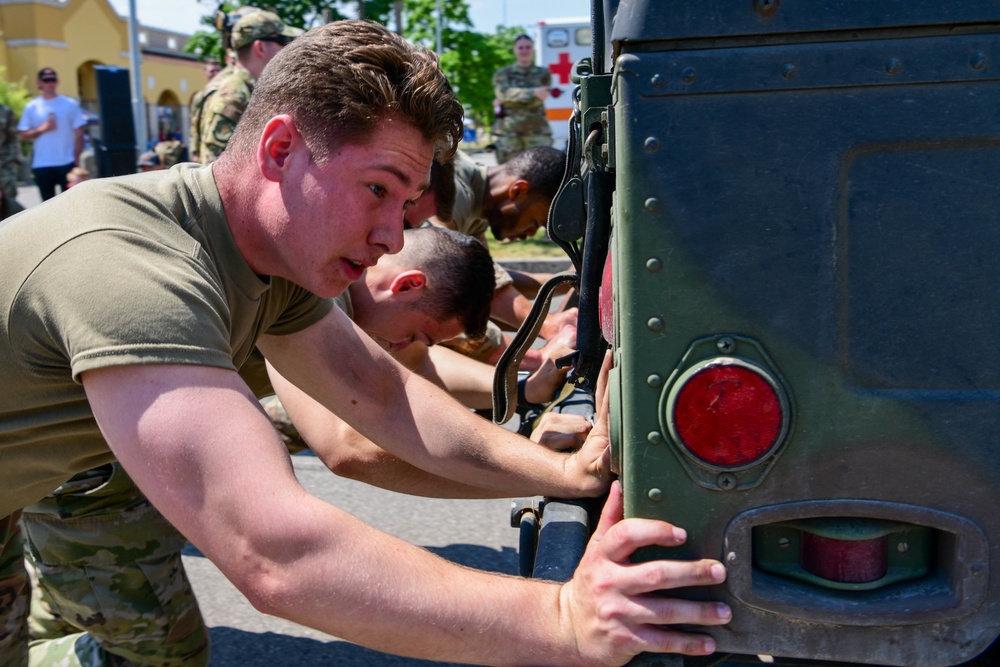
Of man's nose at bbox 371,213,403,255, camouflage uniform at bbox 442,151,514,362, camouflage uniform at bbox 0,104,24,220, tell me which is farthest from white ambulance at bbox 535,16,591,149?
man's nose at bbox 371,213,403,255

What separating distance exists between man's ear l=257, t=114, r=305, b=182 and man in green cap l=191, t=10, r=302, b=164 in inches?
161

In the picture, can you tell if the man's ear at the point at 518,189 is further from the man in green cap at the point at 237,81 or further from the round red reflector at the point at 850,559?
the round red reflector at the point at 850,559

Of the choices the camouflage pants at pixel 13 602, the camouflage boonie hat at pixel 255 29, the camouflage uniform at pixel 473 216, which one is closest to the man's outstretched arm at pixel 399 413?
the camouflage pants at pixel 13 602

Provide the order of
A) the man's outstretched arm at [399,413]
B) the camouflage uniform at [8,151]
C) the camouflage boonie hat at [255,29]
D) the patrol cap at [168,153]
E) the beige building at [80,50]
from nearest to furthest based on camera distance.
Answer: the man's outstretched arm at [399,413]
the camouflage boonie hat at [255,29]
the camouflage uniform at [8,151]
the patrol cap at [168,153]
the beige building at [80,50]

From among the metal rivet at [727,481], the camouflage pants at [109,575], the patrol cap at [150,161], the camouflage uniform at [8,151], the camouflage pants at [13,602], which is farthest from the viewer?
the patrol cap at [150,161]

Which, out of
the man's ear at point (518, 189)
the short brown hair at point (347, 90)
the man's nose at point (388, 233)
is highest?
the short brown hair at point (347, 90)

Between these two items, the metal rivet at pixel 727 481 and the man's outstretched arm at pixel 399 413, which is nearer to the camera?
the metal rivet at pixel 727 481

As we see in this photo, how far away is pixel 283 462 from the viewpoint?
143 cm

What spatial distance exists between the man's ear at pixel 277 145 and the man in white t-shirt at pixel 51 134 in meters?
10.5

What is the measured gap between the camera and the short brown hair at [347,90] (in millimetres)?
1710

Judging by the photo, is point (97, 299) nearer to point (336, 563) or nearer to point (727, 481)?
point (336, 563)

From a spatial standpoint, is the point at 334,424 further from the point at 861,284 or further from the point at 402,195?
the point at 861,284

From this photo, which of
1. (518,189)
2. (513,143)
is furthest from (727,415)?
(513,143)

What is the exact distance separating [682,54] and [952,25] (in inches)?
12.9
